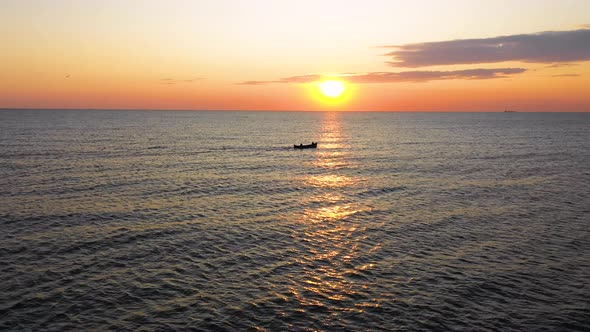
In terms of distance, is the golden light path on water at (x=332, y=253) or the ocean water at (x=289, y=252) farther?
the golden light path on water at (x=332, y=253)

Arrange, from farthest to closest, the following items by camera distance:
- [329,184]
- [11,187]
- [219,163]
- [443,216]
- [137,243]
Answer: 1. [219,163]
2. [329,184]
3. [11,187]
4. [443,216]
5. [137,243]

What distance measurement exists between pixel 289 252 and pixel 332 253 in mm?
3391

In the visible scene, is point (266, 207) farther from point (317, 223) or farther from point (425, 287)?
point (425, 287)

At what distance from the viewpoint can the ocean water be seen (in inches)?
880

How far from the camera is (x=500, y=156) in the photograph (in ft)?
310

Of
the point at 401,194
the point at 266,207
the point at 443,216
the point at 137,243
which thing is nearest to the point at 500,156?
the point at 401,194

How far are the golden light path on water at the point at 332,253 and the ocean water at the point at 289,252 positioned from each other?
15 centimetres

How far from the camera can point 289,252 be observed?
3203 centimetres

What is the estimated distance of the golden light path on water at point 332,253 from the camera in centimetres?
2462

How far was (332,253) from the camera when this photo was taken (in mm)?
32000

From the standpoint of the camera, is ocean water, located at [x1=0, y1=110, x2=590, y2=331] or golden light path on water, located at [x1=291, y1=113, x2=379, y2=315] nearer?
ocean water, located at [x1=0, y1=110, x2=590, y2=331]

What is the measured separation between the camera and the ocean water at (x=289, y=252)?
73.4 ft

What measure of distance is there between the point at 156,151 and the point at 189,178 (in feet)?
121

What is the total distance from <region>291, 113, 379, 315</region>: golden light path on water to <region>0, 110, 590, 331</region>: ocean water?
15 cm
